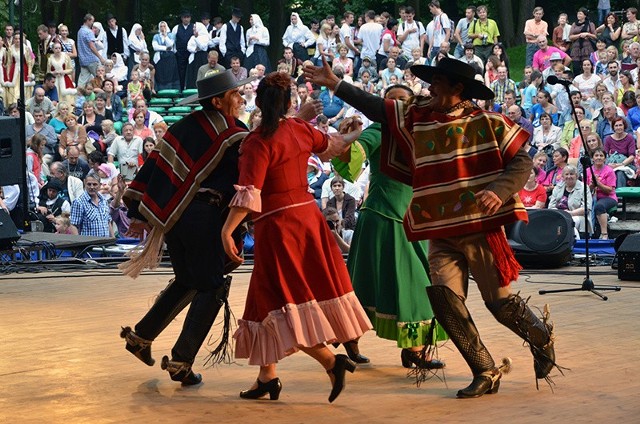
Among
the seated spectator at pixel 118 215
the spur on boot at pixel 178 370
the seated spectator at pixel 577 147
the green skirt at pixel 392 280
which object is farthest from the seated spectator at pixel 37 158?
the spur on boot at pixel 178 370

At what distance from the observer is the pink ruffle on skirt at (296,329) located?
6.41m

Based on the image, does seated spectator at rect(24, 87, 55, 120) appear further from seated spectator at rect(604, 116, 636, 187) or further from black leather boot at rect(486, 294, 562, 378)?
black leather boot at rect(486, 294, 562, 378)

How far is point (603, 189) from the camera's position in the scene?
582 inches

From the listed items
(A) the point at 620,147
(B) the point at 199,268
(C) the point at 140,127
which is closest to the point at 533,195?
(A) the point at 620,147

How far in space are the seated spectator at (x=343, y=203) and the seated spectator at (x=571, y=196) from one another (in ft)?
7.22

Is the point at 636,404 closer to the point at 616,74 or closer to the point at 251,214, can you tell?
the point at 251,214

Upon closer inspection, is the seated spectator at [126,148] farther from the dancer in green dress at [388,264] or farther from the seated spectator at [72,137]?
the dancer in green dress at [388,264]

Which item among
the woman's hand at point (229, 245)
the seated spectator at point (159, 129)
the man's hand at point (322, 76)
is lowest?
the seated spectator at point (159, 129)

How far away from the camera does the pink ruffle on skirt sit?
641cm

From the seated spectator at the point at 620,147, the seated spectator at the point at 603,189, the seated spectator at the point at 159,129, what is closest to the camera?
the seated spectator at the point at 603,189

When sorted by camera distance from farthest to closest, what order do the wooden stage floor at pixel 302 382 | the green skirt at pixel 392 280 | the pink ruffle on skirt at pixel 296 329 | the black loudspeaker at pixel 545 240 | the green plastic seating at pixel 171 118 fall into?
the green plastic seating at pixel 171 118 → the black loudspeaker at pixel 545 240 → the green skirt at pixel 392 280 → the pink ruffle on skirt at pixel 296 329 → the wooden stage floor at pixel 302 382

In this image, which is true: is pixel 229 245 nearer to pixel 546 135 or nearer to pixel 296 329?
pixel 296 329

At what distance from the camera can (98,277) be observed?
11.8 metres

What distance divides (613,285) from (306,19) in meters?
22.1
